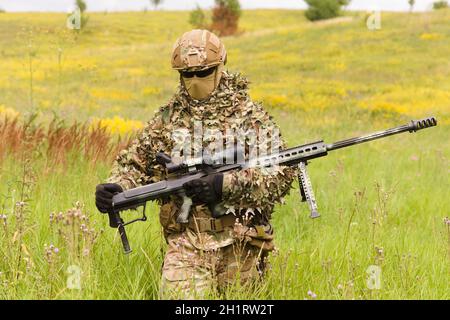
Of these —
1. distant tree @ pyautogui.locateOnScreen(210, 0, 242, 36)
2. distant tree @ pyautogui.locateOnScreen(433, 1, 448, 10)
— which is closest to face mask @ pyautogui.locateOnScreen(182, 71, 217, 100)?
distant tree @ pyautogui.locateOnScreen(210, 0, 242, 36)

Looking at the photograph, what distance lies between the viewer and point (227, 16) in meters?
59.8

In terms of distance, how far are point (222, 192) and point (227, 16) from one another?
5753cm

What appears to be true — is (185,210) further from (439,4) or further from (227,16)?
(439,4)

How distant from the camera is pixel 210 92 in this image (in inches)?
157

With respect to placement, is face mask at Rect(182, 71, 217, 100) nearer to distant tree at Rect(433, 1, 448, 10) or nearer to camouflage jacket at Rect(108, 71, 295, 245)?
camouflage jacket at Rect(108, 71, 295, 245)

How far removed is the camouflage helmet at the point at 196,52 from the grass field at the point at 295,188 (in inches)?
42.0

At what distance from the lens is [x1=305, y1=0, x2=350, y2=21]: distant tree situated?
2788 inches

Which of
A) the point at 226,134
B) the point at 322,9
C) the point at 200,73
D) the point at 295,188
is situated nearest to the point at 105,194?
the point at 226,134

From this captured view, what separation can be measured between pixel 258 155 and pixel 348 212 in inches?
117

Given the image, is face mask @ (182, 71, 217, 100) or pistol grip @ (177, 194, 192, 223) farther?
face mask @ (182, 71, 217, 100)

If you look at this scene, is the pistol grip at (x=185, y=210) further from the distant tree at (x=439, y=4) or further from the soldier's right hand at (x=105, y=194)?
the distant tree at (x=439, y=4)

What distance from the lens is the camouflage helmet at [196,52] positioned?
3883 millimetres

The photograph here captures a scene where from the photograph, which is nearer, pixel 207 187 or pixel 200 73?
pixel 207 187

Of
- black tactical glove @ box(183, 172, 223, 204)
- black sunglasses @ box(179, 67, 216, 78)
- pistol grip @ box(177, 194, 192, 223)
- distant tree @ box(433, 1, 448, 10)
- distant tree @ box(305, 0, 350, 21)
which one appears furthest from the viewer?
distant tree @ box(433, 1, 448, 10)
